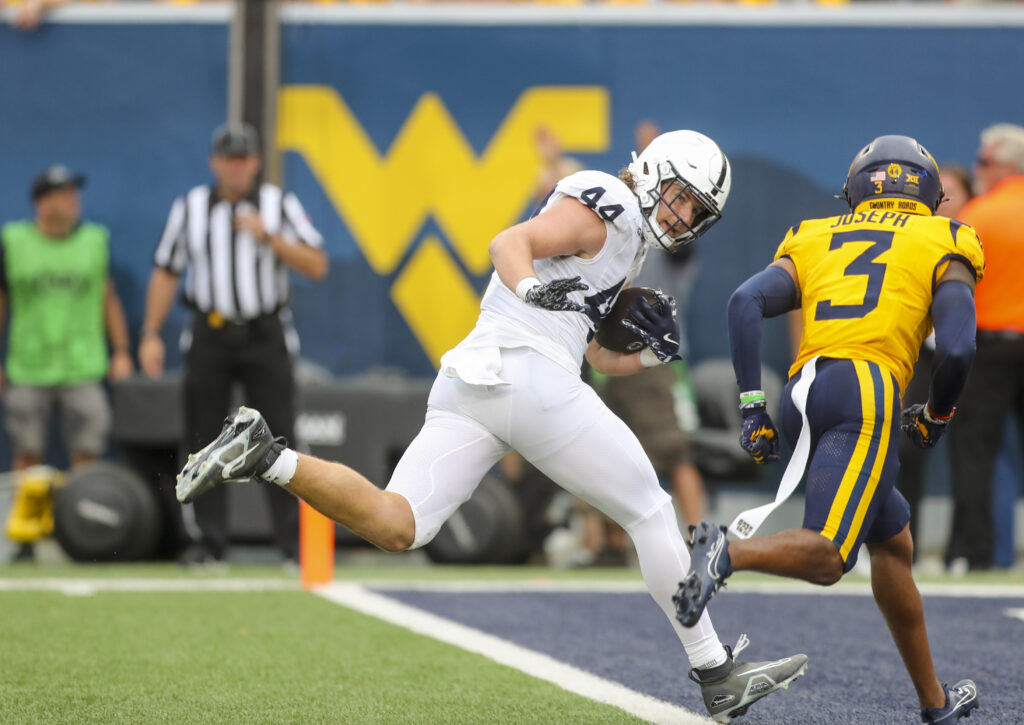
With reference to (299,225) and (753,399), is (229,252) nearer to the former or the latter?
(299,225)

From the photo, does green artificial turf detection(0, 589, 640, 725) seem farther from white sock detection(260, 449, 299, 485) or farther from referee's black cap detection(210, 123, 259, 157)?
referee's black cap detection(210, 123, 259, 157)

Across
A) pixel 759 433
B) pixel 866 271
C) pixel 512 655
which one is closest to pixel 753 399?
pixel 759 433

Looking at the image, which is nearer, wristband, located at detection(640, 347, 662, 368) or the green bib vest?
wristband, located at detection(640, 347, 662, 368)

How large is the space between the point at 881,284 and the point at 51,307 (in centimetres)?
581

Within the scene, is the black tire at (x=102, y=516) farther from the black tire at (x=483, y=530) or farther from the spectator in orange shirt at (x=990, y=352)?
the spectator in orange shirt at (x=990, y=352)

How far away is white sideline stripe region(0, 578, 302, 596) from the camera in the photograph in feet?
20.9

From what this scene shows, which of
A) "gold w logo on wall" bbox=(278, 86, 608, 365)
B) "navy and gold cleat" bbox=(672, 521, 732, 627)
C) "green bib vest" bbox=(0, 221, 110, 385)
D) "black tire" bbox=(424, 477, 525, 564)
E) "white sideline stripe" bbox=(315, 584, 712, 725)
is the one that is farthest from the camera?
"gold w logo on wall" bbox=(278, 86, 608, 365)

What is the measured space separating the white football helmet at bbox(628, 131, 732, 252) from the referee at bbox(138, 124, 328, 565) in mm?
3736

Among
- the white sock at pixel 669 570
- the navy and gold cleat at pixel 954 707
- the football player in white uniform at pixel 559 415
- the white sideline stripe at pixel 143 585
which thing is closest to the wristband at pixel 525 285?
the football player in white uniform at pixel 559 415

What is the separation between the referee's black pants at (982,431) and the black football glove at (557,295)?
425cm

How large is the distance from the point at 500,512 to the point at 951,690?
4088mm

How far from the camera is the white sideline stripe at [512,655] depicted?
3.90 metres

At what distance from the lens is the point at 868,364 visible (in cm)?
358

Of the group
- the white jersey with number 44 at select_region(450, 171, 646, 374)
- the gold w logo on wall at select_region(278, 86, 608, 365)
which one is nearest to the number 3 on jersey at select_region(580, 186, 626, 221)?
the white jersey with number 44 at select_region(450, 171, 646, 374)
